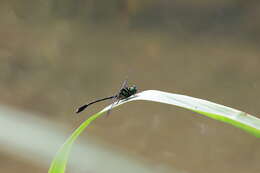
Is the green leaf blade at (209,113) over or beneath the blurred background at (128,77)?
beneath

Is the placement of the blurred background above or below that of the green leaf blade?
above

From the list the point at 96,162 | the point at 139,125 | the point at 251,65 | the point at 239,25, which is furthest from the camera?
the point at 239,25

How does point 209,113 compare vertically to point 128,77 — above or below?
below

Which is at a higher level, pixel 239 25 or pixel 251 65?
pixel 239 25

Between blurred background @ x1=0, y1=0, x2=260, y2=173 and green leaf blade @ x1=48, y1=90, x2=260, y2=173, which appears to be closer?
green leaf blade @ x1=48, y1=90, x2=260, y2=173

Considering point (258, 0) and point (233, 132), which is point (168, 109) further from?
point (258, 0)

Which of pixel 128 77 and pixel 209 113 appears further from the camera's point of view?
pixel 128 77

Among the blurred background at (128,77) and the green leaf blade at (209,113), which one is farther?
the blurred background at (128,77)

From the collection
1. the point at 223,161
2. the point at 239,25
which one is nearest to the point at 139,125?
the point at 223,161
